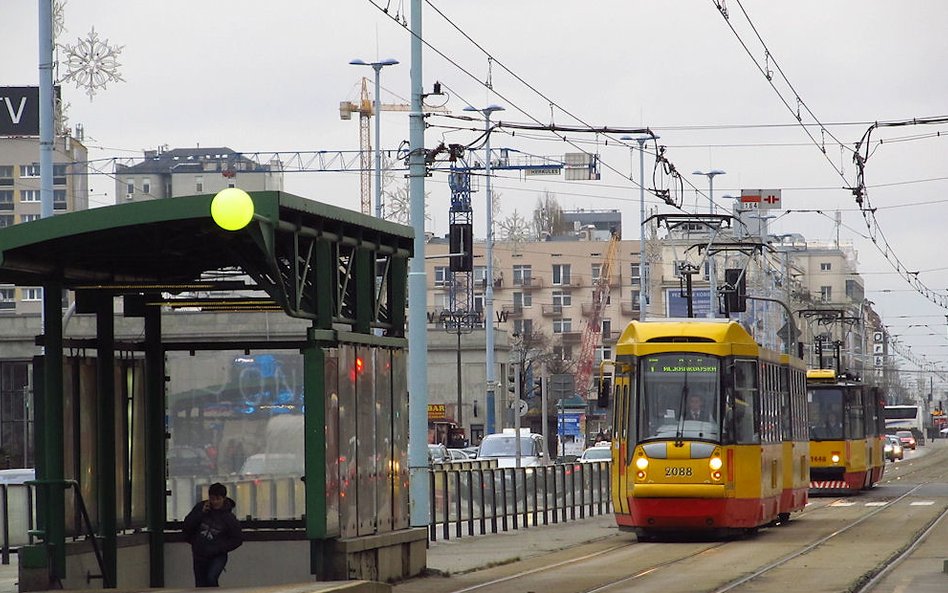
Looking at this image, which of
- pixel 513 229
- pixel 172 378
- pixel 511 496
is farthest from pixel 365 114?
pixel 172 378

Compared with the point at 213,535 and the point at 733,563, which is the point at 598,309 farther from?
the point at 213,535

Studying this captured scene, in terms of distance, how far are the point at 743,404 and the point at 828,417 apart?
17.6 meters

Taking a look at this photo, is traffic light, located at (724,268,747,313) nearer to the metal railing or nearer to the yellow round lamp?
the metal railing

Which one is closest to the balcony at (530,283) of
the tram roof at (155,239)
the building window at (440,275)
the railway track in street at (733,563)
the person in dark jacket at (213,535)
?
the building window at (440,275)

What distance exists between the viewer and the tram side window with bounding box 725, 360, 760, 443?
2478 centimetres

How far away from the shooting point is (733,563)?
69.9 ft

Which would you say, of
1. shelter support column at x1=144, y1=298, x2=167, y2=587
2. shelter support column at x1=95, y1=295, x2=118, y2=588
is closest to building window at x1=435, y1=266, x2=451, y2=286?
shelter support column at x1=144, y1=298, x2=167, y2=587

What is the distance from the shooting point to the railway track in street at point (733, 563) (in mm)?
18203

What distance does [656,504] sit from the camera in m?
24.7

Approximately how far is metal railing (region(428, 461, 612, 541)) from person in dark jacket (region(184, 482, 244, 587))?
974 centimetres

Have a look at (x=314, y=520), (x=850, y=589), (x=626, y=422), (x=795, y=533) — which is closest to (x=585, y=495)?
(x=795, y=533)

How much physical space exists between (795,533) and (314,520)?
13.5 meters

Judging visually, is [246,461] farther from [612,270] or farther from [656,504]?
[612,270]

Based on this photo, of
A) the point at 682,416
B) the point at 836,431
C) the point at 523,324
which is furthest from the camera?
the point at 523,324
